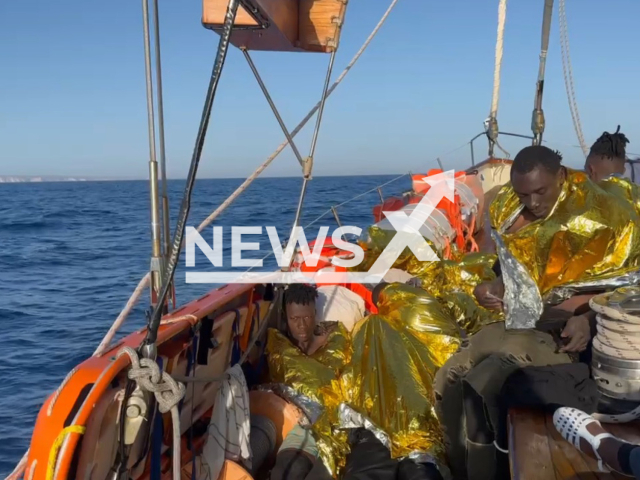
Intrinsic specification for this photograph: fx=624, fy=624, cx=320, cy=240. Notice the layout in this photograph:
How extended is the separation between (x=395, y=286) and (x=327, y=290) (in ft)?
1.86

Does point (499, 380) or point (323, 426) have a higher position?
point (499, 380)

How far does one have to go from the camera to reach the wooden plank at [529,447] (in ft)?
6.20

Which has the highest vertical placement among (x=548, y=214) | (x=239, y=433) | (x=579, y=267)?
(x=548, y=214)

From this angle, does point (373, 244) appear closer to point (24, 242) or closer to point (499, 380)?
point (499, 380)

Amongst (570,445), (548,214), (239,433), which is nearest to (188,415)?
(239,433)

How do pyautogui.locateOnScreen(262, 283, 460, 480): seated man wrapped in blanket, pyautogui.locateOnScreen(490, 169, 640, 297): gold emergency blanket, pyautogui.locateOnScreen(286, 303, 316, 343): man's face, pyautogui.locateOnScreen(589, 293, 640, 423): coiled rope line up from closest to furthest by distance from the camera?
1. pyautogui.locateOnScreen(589, 293, 640, 423): coiled rope
2. pyautogui.locateOnScreen(490, 169, 640, 297): gold emergency blanket
3. pyautogui.locateOnScreen(262, 283, 460, 480): seated man wrapped in blanket
4. pyautogui.locateOnScreen(286, 303, 316, 343): man's face

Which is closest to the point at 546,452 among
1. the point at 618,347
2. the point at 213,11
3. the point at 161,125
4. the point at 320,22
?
the point at 618,347

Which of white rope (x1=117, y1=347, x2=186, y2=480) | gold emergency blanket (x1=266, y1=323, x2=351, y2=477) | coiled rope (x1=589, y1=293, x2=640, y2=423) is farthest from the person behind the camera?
gold emergency blanket (x1=266, y1=323, x2=351, y2=477)

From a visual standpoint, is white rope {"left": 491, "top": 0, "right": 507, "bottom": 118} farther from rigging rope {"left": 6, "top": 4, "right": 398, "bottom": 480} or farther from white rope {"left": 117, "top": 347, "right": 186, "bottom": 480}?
white rope {"left": 117, "top": 347, "right": 186, "bottom": 480}

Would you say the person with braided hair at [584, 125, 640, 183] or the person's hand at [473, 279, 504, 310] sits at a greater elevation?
the person with braided hair at [584, 125, 640, 183]

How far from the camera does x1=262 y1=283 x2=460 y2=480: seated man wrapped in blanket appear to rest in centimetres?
261

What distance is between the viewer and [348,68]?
376 centimetres

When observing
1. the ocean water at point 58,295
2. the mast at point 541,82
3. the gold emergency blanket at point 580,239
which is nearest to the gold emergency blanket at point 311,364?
the gold emergency blanket at point 580,239

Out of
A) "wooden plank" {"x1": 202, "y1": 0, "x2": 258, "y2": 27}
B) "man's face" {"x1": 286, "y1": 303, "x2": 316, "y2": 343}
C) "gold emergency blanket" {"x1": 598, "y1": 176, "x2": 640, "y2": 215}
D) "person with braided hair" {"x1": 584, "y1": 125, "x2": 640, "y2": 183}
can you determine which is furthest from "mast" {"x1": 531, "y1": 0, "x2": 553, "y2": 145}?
"wooden plank" {"x1": 202, "y1": 0, "x2": 258, "y2": 27}
